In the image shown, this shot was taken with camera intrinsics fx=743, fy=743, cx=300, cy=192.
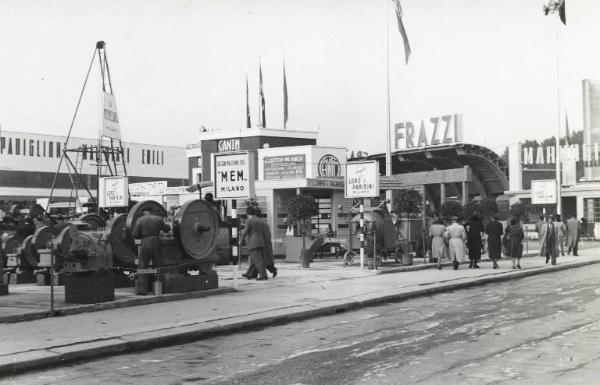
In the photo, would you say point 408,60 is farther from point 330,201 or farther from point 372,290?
point 372,290

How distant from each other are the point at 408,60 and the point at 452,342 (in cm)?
2522

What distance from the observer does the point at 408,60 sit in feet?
108

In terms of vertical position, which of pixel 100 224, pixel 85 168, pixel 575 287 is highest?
pixel 85 168

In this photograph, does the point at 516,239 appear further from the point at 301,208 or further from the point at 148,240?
the point at 301,208

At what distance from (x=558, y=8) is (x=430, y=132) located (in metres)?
15.5

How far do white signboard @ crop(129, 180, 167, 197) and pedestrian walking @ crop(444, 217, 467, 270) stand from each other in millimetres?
16929

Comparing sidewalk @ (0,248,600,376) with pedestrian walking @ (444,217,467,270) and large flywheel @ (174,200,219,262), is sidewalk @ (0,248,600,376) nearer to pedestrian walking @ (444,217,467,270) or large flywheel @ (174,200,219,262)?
large flywheel @ (174,200,219,262)

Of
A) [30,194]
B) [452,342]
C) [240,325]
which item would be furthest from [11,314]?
[30,194]

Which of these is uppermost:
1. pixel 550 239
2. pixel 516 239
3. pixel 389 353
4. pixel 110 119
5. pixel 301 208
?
pixel 110 119

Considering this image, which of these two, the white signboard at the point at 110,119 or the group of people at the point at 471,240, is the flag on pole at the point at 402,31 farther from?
the white signboard at the point at 110,119

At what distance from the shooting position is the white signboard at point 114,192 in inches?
1069

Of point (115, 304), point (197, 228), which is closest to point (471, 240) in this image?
point (197, 228)

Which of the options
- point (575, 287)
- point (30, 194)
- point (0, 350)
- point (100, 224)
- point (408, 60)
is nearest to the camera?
point (0, 350)

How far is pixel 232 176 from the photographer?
16.5 metres
